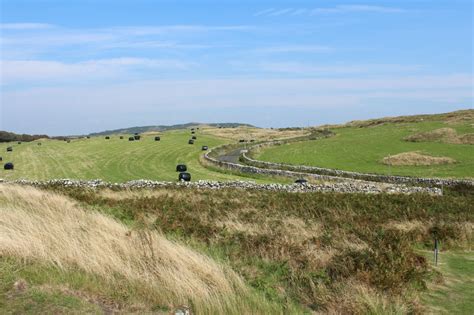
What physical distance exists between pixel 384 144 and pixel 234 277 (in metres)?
76.3

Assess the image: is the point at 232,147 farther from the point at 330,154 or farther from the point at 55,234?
the point at 55,234

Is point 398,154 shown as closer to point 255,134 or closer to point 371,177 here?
point 371,177

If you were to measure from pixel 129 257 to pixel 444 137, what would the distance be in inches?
3194

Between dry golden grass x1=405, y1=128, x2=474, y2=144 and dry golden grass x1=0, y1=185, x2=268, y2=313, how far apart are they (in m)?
74.1

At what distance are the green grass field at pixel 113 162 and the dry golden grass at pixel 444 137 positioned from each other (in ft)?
130

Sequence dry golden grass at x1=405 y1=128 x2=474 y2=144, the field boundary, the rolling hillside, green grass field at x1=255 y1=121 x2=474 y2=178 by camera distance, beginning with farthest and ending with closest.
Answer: dry golden grass at x1=405 y1=128 x2=474 y2=144, the rolling hillside, green grass field at x1=255 y1=121 x2=474 y2=178, the field boundary

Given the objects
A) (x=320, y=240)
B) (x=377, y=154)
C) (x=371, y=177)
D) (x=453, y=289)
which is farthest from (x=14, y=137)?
(x=453, y=289)

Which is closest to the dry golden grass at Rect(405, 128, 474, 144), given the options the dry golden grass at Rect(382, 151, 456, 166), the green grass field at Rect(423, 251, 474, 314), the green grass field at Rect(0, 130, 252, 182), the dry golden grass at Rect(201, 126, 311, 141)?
the dry golden grass at Rect(382, 151, 456, 166)

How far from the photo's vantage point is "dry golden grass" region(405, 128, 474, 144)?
246 feet

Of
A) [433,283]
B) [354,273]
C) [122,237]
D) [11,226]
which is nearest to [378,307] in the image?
[354,273]

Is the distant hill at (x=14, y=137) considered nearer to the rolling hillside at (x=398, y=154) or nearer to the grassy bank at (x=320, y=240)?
the rolling hillside at (x=398, y=154)

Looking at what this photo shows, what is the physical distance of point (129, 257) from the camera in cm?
958

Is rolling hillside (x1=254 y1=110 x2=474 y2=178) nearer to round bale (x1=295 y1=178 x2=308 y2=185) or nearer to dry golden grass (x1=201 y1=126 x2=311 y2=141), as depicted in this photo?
round bale (x1=295 y1=178 x2=308 y2=185)

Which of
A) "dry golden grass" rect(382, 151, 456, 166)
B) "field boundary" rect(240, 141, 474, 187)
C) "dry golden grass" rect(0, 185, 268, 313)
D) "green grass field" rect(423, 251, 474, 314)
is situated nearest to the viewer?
"dry golden grass" rect(0, 185, 268, 313)
